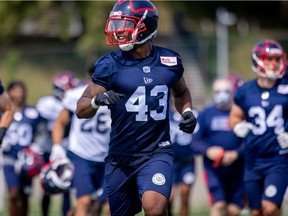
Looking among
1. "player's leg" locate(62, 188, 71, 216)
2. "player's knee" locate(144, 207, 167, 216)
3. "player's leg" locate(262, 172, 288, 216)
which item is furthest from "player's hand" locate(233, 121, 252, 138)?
"player's leg" locate(62, 188, 71, 216)

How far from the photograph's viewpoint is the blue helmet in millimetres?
8211

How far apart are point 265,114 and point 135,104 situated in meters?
2.25

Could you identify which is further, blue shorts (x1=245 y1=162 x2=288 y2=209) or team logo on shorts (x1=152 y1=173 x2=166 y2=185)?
blue shorts (x1=245 y1=162 x2=288 y2=209)

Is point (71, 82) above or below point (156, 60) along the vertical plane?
below

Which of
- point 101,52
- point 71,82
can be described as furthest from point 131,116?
point 101,52

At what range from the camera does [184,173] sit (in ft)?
43.2

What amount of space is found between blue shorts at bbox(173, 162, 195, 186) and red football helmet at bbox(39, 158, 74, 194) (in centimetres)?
247

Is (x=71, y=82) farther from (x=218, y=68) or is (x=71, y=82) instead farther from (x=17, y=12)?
(x=17, y=12)

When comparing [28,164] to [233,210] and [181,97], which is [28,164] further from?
[181,97]

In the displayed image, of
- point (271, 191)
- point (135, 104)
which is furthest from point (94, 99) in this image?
point (271, 191)

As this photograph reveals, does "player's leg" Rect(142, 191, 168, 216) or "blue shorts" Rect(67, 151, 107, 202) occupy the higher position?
"player's leg" Rect(142, 191, 168, 216)

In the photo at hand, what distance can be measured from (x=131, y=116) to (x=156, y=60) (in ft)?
1.72

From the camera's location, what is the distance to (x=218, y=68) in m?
19.5

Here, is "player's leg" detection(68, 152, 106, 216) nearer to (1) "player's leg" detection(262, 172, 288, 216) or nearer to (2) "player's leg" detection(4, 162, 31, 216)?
(2) "player's leg" detection(4, 162, 31, 216)
